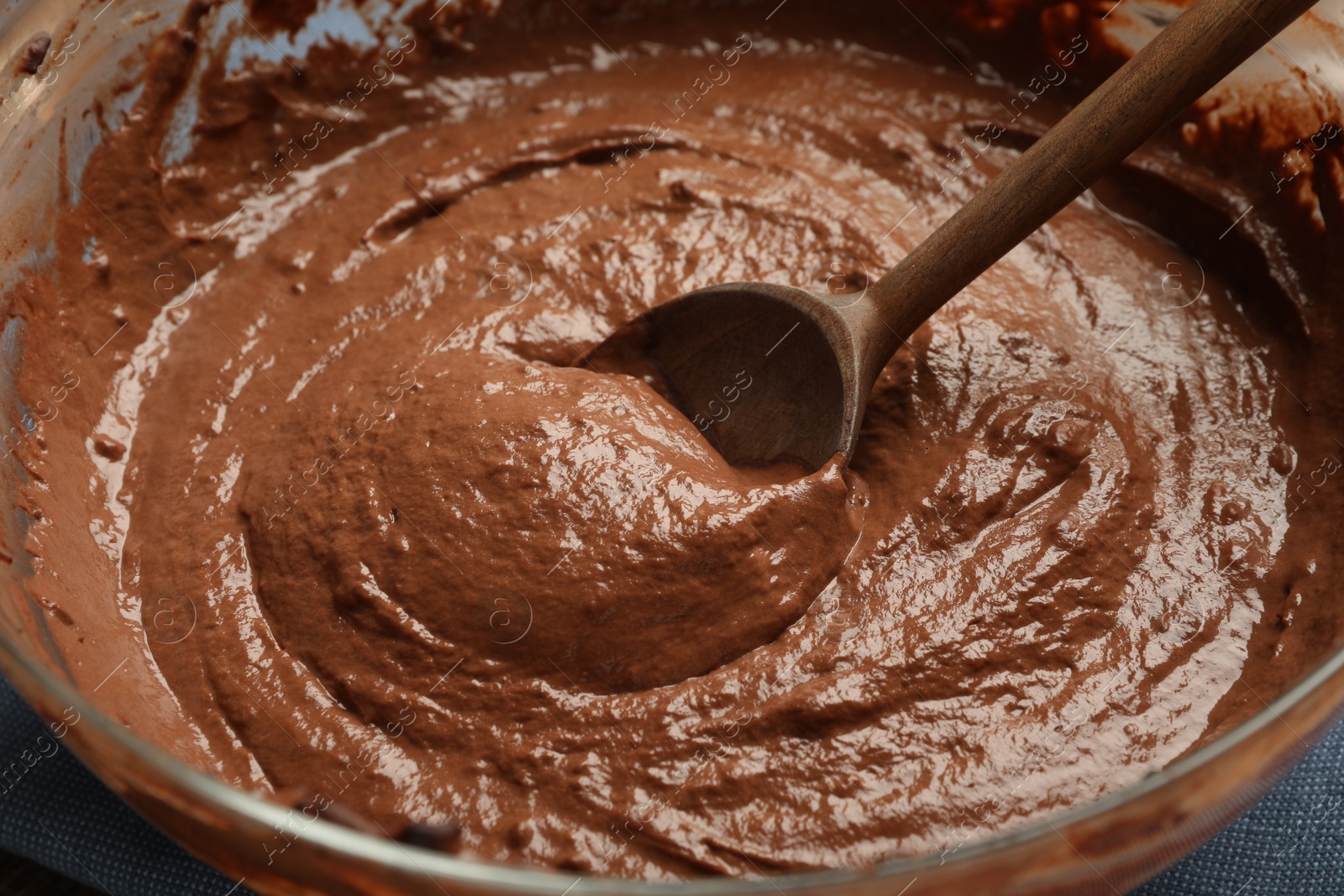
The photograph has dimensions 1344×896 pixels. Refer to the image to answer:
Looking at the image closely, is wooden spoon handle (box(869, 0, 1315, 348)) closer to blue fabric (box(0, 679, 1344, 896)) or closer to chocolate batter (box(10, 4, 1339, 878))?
chocolate batter (box(10, 4, 1339, 878))

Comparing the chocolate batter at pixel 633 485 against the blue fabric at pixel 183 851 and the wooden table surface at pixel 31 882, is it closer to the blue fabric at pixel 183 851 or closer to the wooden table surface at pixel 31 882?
the blue fabric at pixel 183 851

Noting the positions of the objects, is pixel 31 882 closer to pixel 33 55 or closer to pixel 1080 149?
pixel 33 55

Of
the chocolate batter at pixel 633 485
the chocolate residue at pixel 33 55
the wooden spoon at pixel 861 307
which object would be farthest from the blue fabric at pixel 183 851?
the chocolate residue at pixel 33 55

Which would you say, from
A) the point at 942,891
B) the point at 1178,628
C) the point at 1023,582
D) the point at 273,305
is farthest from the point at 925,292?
the point at 273,305

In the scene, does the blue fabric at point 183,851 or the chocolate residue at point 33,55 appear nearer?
the blue fabric at point 183,851

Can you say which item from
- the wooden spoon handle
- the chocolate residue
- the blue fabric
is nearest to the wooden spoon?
the wooden spoon handle

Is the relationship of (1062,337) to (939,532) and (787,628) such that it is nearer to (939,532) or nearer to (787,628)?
(939,532)

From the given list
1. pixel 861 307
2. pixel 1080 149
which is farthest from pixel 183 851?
pixel 1080 149
